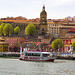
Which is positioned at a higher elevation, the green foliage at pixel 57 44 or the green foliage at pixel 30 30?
the green foliage at pixel 30 30

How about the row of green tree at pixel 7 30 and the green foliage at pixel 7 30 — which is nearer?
the green foliage at pixel 7 30

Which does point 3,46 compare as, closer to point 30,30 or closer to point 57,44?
point 57,44

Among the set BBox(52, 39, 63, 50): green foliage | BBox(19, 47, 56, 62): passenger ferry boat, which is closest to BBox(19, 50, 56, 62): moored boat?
BBox(19, 47, 56, 62): passenger ferry boat

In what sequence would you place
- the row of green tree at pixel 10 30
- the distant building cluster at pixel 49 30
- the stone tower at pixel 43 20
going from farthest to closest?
the stone tower at pixel 43 20
the row of green tree at pixel 10 30
the distant building cluster at pixel 49 30

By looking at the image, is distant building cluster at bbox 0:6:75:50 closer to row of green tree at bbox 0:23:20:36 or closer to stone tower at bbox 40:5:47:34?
stone tower at bbox 40:5:47:34

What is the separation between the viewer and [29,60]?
7869 cm

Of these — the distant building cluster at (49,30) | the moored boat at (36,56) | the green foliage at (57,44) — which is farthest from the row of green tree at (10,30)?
the moored boat at (36,56)

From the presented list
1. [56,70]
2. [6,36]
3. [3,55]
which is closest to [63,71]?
[56,70]

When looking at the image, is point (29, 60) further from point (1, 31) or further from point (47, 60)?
point (1, 31)

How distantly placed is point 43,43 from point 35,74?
249 ft

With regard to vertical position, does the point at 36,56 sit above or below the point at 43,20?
below

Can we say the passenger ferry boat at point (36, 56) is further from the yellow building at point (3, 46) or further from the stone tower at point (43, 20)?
the stone tower at point (43, 20)

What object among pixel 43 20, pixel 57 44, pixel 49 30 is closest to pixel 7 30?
pixel 43 20

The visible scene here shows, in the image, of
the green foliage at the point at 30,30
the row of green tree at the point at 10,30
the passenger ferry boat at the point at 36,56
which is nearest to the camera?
the passenger ferry boat at the point at 36,56
